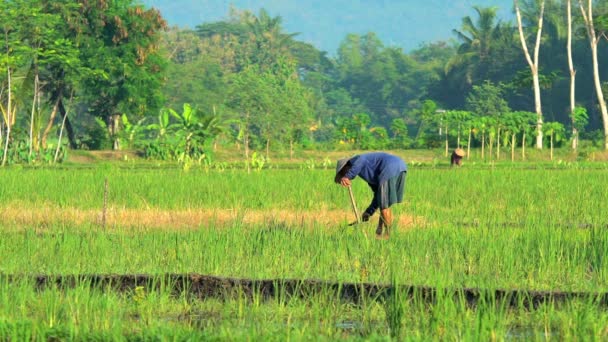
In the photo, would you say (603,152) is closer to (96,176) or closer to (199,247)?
(96,176)

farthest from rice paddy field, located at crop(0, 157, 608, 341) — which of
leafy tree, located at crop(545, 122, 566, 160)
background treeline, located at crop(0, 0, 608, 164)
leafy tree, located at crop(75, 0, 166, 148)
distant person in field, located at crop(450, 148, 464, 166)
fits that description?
leafy tree, located at crop(75, 0, 166, 148)

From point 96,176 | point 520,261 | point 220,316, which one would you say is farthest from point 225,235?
point 96,176

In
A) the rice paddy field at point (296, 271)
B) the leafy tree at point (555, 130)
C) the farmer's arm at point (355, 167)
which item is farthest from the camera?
the leafy tree at point (555, 130)

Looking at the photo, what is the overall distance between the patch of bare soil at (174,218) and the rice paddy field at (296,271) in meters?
0.03

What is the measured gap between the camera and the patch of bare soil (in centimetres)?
1112

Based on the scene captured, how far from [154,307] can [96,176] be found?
12.3m

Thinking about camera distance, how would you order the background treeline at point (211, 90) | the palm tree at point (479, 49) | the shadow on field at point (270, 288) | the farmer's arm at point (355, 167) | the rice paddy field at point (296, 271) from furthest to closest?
the palm tree at point (479, 49) → the background treeline at point (211, 90) → the farmer's arm at point (355, 167) → the shadow on field at point (270, 288) → the rice paddy field at point (296, 271)

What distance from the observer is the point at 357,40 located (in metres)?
106

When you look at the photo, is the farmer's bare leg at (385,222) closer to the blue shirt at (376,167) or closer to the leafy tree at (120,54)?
the blue shirt at (376,167)

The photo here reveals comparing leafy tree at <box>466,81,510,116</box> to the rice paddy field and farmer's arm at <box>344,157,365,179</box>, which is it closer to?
the rice paddy field

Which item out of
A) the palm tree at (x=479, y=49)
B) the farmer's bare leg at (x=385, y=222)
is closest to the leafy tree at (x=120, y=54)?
the palm tree at (x=479, y=49)

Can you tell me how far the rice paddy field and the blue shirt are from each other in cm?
49

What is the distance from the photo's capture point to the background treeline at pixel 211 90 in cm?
2814

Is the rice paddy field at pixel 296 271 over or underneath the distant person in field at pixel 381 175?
underneath
